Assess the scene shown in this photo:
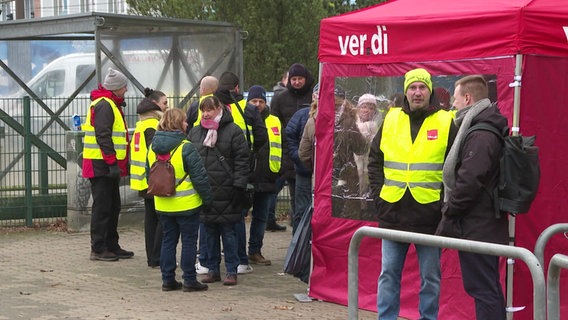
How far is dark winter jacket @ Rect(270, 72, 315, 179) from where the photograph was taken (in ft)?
36.6

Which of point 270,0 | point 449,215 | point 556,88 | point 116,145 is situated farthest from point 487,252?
point 270,0

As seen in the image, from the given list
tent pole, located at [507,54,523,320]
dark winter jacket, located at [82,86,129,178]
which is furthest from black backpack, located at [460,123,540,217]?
dark winter jacket, located at [82,86,129,178]

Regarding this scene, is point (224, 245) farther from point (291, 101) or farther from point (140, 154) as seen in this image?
point (291, 101)

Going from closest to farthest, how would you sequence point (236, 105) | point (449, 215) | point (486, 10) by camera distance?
1. point (449, 215)
2. point (486, 10)
3. point (236, 105)

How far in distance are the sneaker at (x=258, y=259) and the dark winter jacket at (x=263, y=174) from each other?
0.73 m

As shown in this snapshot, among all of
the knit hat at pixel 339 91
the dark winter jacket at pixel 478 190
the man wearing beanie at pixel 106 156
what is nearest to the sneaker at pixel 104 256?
the man wearing beanie at pixel 106 156

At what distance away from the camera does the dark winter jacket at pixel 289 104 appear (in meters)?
11.2

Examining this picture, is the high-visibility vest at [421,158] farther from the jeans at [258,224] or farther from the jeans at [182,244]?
the jeans at [258,224]

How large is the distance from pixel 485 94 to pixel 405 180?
0.78m

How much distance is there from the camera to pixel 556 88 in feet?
25.3

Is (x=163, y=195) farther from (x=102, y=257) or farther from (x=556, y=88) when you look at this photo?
(x=556, y=88)

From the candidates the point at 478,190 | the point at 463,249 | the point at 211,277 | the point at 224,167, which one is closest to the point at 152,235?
the point at 211,277

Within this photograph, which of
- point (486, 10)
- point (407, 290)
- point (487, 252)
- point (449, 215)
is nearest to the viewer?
point (487, 252)

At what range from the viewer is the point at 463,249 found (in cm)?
567
